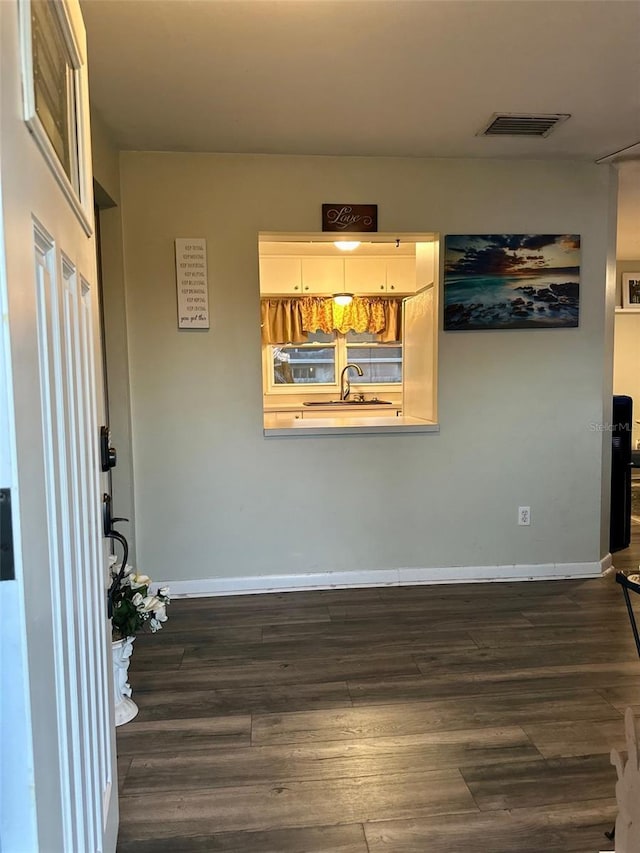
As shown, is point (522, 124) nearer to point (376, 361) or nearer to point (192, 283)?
point (192, 283)

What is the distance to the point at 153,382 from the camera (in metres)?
2.91

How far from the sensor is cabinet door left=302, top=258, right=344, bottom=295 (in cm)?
561

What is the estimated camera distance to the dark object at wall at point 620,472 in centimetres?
355

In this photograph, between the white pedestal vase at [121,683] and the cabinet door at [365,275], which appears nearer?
the white pedestal vase at [121,683]

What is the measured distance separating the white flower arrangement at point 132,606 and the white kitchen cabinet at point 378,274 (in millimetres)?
4332

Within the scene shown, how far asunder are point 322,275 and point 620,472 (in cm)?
341

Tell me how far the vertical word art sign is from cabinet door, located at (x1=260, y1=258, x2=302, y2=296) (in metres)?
2.75

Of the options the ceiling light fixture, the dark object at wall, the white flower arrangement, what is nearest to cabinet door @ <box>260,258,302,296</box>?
the ceiling light fixture

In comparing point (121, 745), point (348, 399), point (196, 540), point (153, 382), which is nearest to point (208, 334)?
point (153, 382)

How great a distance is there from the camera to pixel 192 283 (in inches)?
113

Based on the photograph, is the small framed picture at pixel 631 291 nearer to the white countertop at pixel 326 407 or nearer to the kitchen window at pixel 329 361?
the kitchen window at pixel 329 361

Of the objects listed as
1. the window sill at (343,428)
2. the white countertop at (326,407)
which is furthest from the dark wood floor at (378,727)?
the white countertop at (326,407)

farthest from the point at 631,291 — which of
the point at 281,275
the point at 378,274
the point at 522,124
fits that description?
the point at 522,124

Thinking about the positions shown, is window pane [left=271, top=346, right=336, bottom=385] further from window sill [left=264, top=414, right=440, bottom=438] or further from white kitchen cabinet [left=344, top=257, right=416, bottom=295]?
window sill [left=264, top=414, right=440, bottom=438]
